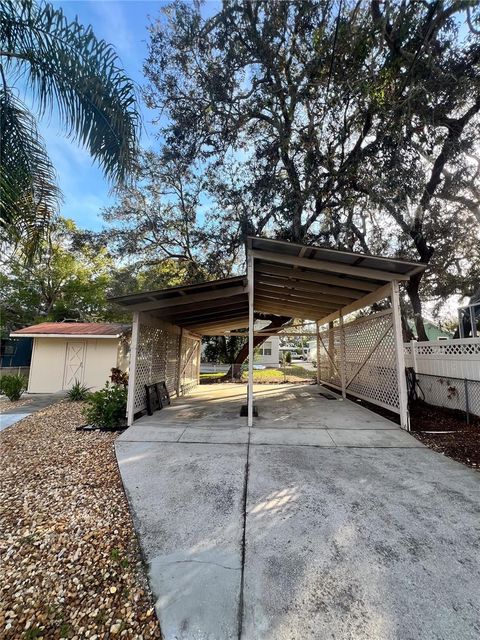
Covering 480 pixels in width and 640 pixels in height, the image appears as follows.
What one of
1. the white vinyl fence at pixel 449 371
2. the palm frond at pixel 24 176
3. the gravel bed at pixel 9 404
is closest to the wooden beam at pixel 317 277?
the white vinyl fence at pixel 449 371

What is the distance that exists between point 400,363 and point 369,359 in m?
2.17

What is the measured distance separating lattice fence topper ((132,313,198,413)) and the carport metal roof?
1.28 feet

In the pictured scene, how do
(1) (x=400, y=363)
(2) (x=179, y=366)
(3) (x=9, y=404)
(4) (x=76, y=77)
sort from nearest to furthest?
(4) (x=76, y=77) → (1) (x=400, y=363) → (3) (x=9, y=404) → (2) (x=179, y=366)

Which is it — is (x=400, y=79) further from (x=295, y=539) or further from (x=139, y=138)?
(x=295, y=539)

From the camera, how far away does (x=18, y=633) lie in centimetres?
166

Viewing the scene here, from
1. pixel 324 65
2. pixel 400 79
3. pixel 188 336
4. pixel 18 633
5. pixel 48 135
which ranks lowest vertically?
pixel 18 633

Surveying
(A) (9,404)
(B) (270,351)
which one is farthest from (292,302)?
(B) (270,351)

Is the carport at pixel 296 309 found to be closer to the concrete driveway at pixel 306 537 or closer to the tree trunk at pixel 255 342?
the concrete driveway at pixel 306 537

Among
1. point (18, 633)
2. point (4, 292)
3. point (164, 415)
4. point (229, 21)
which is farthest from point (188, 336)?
point (4, 292)

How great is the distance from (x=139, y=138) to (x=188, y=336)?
8034 mm

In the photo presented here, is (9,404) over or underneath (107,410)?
underneath

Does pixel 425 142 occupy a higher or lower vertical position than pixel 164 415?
higher

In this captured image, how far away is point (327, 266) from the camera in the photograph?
19.2 ft

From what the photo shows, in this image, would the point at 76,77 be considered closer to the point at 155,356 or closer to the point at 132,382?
the point at 132,382
